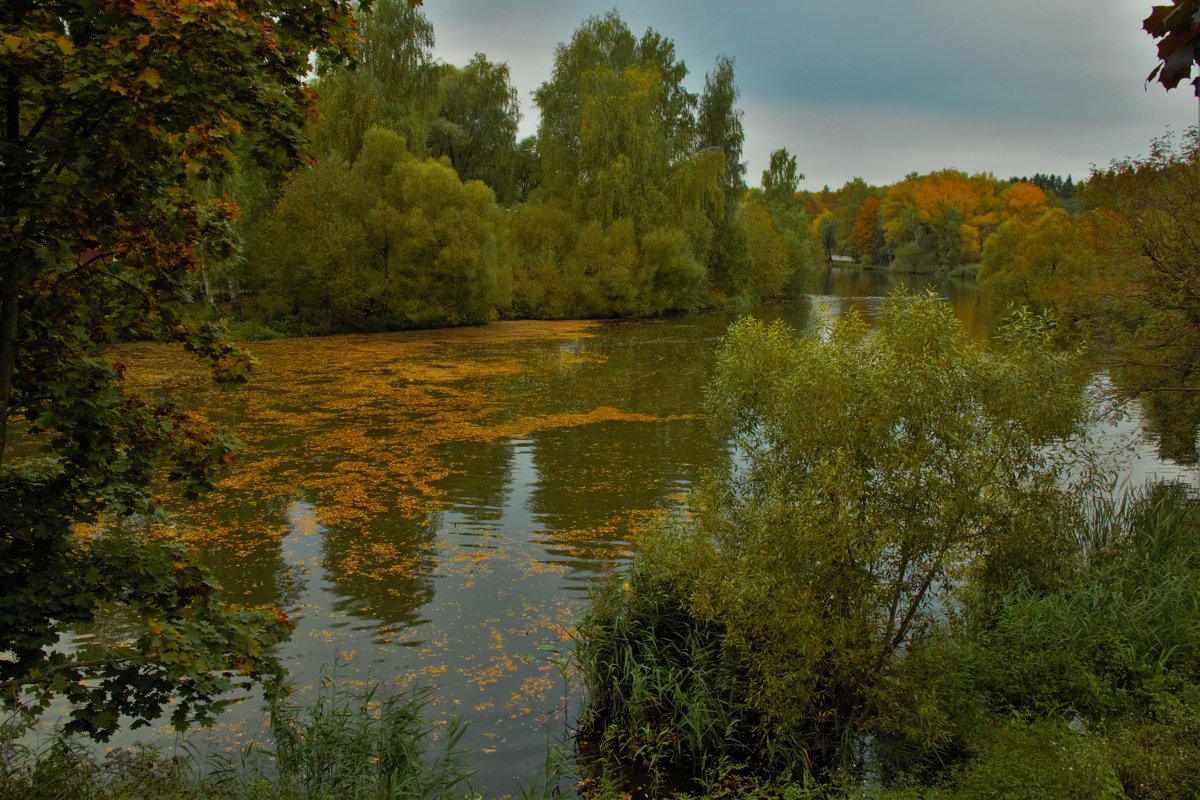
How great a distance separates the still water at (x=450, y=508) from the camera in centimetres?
799

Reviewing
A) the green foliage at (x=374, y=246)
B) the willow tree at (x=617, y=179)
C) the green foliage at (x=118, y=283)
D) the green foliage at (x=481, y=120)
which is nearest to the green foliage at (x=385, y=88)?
the green foliage at (x=374, y=246)

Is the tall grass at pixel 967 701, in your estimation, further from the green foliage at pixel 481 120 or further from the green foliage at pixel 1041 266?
the green foliage at pixel 481 120

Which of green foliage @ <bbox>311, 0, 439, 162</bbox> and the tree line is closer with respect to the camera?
the tree line

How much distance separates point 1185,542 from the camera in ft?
31.7

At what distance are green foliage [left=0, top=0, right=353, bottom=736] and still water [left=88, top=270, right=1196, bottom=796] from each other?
0.92 meters

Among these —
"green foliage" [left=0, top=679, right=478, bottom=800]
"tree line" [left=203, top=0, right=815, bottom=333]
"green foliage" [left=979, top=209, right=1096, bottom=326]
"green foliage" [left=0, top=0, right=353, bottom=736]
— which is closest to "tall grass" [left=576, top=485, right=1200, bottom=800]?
"green foliage" [left=0, top=679, right=478, bottom=800]

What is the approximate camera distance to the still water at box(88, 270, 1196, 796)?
7.99 m

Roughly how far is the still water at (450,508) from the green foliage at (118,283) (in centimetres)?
92

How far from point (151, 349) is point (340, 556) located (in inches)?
852

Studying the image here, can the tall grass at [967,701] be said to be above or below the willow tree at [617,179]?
below

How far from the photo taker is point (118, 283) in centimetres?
487

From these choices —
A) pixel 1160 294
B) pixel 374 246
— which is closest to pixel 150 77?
pixel 1160 294

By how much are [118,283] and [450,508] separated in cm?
859

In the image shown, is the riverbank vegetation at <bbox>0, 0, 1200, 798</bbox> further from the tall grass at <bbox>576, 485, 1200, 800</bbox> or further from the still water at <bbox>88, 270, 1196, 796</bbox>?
the still water at <bbox>88, 270, 1196, 796</bbox>
